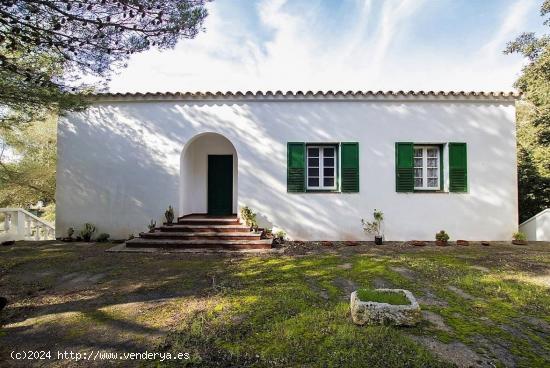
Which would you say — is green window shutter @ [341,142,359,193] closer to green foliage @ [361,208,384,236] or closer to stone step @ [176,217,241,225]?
green foliage @ [361,208,384,236]

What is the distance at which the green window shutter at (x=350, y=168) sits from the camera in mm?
7844

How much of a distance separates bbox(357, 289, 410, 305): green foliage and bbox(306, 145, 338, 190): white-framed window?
510 centimetres

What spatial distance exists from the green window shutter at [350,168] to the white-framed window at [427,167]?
72.4 inches

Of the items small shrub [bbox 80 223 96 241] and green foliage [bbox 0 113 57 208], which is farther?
green foliage [bbox 0 113 57 208]

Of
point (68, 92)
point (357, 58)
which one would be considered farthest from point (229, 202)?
point (357, 58)

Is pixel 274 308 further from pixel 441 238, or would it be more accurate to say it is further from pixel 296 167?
pixel 441 238

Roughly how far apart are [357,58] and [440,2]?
291 centimetres

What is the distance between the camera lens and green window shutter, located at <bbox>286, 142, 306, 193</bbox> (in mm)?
7863

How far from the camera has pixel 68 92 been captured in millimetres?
5578

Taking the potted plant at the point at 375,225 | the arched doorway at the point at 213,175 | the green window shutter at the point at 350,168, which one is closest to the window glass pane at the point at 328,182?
the green window shutter at the point at 350,168

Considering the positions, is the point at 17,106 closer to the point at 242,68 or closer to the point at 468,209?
the point at 242,68

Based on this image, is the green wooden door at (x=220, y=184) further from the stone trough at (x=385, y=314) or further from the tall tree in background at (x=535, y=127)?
the tall tree in background at (x=535, y=127)

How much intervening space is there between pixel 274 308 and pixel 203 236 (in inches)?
165

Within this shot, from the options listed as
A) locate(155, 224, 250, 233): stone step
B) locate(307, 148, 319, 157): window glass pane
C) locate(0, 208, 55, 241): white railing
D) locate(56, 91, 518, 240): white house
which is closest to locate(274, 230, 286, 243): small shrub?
locate(56, 91, 518, 240): white house
